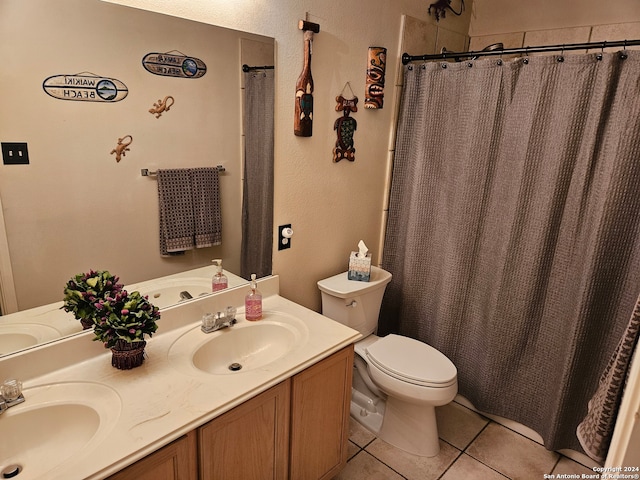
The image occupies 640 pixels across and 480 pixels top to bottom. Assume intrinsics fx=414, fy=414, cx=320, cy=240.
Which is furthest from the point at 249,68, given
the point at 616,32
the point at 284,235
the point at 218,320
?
the point at 616,32

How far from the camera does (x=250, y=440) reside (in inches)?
49.9

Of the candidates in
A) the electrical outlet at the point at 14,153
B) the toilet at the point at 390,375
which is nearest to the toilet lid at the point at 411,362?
the toilet at the point at 390,375

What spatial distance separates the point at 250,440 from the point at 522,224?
A: 58.6 inches

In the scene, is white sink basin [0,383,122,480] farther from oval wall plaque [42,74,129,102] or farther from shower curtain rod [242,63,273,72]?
shower curtain rod [242,63,273,72]

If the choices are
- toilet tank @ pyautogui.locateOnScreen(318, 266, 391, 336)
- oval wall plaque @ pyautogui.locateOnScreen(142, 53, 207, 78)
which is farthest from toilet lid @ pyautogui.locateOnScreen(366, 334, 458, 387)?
oval wall plaque @ pyautogui.locateOnScreen(142, 53, 207, 78)

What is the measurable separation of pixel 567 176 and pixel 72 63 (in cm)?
188

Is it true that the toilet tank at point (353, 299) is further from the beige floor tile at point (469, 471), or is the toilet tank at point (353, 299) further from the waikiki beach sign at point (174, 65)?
the waikiki beach sign at point (174, 65)

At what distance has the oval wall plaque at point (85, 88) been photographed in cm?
117

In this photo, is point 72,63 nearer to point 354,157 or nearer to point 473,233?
point 354,157

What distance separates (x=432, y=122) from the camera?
214 centimetres

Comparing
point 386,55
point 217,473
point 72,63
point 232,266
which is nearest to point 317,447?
point 217,473

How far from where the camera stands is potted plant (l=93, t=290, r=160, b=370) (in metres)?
1.20

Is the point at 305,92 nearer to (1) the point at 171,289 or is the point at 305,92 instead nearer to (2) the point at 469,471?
(1) the point at 171,289

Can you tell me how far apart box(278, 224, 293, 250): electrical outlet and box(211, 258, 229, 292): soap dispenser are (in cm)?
31
